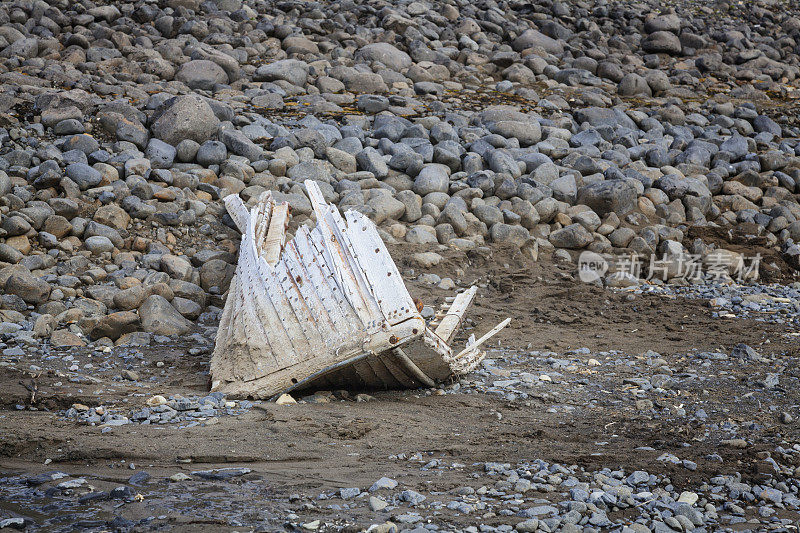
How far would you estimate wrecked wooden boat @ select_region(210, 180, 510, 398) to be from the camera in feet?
14.8

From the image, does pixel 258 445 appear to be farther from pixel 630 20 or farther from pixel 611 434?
pixel 630 20

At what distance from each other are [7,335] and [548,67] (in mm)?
10641

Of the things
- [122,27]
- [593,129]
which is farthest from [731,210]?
[122,27]

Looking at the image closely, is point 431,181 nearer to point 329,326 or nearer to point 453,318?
point 453,318

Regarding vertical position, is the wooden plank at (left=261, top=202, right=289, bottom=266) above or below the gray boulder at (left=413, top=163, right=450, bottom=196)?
below

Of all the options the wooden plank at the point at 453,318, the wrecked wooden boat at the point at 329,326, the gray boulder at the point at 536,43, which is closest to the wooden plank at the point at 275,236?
the wrecked wooden boat at the point at 329,326

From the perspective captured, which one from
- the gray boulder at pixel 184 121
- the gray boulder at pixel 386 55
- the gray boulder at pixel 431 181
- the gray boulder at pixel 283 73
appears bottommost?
the gray boulder at pixel 431 181

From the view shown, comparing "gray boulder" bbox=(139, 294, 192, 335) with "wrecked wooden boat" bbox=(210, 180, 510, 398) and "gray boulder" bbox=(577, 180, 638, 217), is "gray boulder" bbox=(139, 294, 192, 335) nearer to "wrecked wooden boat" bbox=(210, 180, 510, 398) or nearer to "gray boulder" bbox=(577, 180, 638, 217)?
"wrecked wooden boat" bbox=(210, 180, 510, 398)

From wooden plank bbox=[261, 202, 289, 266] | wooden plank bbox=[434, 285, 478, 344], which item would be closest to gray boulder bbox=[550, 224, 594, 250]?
wooden plank bbox=[434, 285, 478, 344]

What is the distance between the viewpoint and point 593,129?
1088 cm

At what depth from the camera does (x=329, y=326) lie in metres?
4.56

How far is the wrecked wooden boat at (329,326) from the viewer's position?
177 inches

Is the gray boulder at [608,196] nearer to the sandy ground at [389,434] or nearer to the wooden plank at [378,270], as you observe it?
the sandy ground at [389,434]

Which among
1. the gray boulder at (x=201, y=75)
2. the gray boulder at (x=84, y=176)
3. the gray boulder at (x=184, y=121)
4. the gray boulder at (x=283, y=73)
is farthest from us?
the gray boulder at (x=283, y=73)
